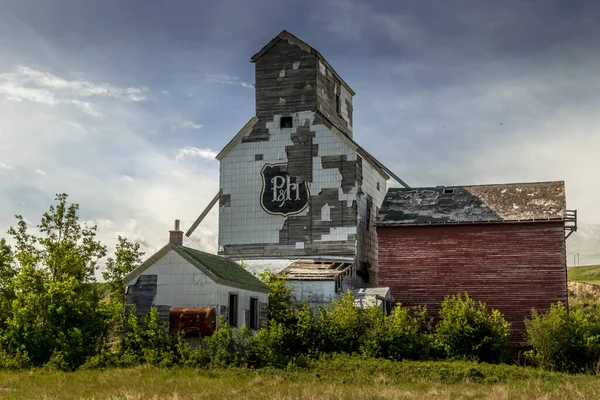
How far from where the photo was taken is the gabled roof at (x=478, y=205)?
1529 inches

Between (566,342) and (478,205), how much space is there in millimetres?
10329

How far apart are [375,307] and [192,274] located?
326 inches

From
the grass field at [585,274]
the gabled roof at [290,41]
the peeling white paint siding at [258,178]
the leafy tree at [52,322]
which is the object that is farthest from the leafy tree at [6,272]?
the grass field at [585,274]

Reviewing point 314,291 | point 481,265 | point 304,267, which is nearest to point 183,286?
point 314,291

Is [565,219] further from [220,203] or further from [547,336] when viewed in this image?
[220,203]

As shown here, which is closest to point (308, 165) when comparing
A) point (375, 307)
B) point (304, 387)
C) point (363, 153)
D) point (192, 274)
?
point (363, 153)

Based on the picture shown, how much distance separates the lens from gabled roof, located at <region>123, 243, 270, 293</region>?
28.8m

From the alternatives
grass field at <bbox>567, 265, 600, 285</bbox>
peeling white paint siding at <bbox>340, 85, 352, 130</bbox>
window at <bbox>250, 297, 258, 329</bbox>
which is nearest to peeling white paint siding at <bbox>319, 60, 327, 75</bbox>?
peeling white paint siding at <bbox>340, 85, 352, 130</bbox>

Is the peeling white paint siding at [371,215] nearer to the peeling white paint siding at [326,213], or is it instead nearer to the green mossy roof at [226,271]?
the peeling white paint siding at [326,213]

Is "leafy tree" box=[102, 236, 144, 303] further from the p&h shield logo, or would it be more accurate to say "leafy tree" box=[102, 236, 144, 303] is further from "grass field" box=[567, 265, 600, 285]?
"grass field" box=[567, 265, 600, 285]

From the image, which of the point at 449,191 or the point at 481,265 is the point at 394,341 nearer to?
the point at 481,265

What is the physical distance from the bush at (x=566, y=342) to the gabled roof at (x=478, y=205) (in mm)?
6932

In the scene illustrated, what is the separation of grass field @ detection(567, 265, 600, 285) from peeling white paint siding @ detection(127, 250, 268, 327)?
66.0 metres

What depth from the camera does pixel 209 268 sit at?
94.9ft
